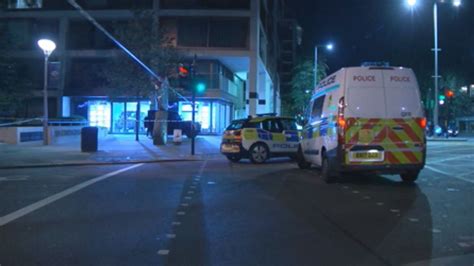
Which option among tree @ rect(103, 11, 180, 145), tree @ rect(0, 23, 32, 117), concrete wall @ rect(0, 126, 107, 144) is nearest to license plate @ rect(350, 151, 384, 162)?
tree @ rect(103, 11, 180, 145)

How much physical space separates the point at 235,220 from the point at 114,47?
1194 inches

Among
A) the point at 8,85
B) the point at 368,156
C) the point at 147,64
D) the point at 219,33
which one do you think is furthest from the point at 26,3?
the point at 219,33

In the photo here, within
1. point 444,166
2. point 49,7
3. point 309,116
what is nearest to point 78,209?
point 309,116

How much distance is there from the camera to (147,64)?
2442 cm

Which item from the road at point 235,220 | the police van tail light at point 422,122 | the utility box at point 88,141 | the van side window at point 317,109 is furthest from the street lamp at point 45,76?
the police van tail light at point 422,122

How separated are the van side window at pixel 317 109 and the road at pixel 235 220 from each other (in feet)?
5.12

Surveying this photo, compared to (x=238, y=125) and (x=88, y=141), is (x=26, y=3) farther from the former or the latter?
(x=238, y=125)

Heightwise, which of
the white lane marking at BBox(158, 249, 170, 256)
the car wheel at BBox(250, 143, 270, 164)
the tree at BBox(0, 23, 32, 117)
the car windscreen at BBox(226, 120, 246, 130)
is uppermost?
the tree at BBox(0, 23, 32, 117)

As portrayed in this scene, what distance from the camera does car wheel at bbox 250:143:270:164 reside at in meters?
16.0

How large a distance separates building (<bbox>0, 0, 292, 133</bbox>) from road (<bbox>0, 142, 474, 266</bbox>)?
903 inches

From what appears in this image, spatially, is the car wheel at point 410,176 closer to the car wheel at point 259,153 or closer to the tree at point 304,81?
the car wheel at point 259,153

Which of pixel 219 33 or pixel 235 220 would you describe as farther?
pixel 219 33

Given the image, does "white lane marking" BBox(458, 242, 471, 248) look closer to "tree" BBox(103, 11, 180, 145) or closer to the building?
"tree" BBox(103, 11, 180, 145)

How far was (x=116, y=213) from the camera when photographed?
751 centimetres
